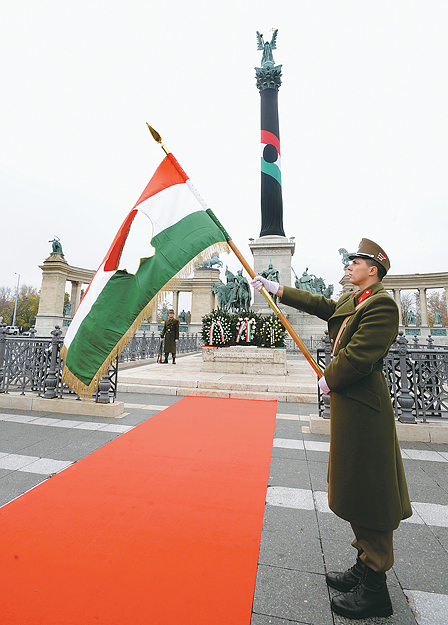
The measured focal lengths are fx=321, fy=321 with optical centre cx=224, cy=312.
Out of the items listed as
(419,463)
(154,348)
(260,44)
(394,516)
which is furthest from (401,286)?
(394,516)

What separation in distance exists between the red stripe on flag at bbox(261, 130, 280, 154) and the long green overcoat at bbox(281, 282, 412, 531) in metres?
27.9

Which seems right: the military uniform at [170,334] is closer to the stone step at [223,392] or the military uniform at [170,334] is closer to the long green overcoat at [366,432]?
the stone step at [223,392]

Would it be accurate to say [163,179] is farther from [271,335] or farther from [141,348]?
[141,348]

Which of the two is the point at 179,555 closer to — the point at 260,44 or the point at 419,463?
the point at 419,463

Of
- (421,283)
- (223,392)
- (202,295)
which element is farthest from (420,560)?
(421,283)

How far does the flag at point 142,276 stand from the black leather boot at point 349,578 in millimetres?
2699

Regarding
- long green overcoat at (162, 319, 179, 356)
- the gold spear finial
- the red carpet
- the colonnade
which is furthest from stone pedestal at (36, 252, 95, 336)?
the gold spear finial

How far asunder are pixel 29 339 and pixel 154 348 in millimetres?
11417

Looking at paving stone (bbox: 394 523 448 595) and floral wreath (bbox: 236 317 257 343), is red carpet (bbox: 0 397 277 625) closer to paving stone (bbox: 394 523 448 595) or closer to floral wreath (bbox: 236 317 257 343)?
paving stone (bbox: 394 523 448 595)

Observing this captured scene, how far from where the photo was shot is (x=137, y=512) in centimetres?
298

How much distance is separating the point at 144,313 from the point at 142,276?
0.41 meters

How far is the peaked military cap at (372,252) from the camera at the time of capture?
2273 mm

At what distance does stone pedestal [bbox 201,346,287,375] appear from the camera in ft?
37.7

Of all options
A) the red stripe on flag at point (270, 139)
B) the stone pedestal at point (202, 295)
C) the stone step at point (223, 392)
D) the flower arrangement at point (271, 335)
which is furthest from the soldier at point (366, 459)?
the stone pedestal at point (202, 295)
